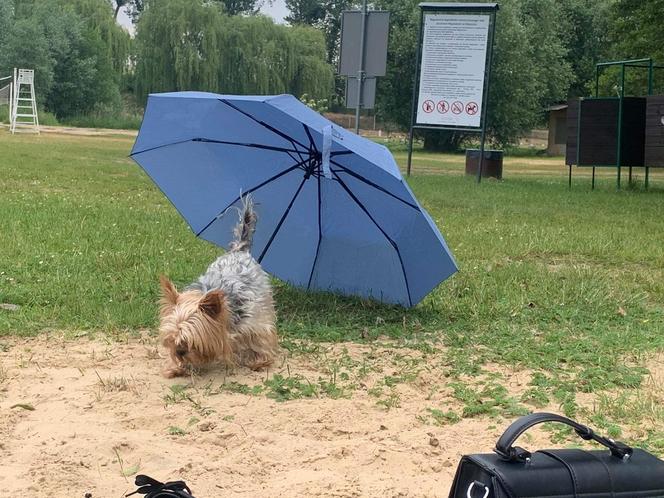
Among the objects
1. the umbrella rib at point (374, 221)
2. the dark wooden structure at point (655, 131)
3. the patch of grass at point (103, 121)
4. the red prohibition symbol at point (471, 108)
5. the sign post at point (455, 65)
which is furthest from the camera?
the patch of grass at point (103, 121)

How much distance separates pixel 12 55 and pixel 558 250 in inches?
1706

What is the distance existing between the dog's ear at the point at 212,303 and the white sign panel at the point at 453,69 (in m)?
15.5

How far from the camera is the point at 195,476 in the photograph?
10.5 feet

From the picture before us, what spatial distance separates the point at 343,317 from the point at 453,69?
46.5 feet

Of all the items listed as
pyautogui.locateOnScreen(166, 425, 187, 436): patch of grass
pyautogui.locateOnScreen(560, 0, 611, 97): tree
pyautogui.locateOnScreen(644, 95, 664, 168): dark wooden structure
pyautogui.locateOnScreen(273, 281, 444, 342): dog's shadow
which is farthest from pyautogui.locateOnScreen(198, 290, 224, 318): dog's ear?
pyautogui.locateOnScreen(560, 0, 611, 97): tree

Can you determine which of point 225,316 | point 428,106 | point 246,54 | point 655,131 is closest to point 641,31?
point 428,106

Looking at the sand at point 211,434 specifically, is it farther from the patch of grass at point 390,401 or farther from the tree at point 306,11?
the tree at point 306,11

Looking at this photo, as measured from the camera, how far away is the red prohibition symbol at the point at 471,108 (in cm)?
1897

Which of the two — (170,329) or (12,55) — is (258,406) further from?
(12,55)

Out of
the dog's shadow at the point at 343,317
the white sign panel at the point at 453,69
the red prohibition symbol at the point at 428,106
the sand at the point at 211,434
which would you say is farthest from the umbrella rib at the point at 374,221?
the red prohibition symbol at the point at 428,106

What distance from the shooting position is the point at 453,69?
18984 mm

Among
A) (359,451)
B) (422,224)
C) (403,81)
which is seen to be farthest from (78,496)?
(403,81)

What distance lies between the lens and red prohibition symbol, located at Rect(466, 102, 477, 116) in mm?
18969

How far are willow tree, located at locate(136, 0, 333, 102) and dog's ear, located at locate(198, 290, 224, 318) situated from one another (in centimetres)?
4312
